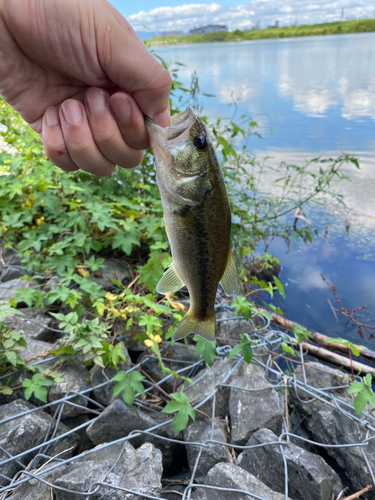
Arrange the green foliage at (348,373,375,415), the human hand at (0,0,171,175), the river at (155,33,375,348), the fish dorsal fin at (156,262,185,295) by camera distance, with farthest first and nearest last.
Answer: the river at (155,33,375,348), the green foliage at (348,373,375,415), the fish dorsal fin at (156,262,185,295), the human hand at (0,0,171,175)

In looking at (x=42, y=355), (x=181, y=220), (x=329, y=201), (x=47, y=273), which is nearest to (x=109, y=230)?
(x=47, y=273)

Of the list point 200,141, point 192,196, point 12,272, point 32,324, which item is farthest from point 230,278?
point 12,272

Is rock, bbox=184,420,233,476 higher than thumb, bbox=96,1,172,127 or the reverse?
the reverse

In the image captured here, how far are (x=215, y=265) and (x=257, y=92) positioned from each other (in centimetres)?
1371

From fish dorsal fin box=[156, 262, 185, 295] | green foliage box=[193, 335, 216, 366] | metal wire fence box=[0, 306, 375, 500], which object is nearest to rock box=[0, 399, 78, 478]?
metal wire fence box=[0, 306, 375, 500]

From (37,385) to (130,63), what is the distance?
203 centimetres

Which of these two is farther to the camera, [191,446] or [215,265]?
[191,446]

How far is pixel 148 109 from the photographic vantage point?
1.60m

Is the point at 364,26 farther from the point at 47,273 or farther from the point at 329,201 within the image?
the point at 47,273

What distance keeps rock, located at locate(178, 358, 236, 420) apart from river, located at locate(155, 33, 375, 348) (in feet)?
6.10

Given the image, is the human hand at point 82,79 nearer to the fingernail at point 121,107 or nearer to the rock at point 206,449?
the fingernail at point 121,107

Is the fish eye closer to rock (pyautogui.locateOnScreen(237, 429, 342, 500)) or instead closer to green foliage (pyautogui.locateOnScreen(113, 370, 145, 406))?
green foliage (pyautogui.locateOnScreen(113, 370, 145, 406))

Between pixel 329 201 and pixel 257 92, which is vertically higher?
pixel 257 92

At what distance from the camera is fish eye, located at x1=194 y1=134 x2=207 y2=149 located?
1.41 meters
